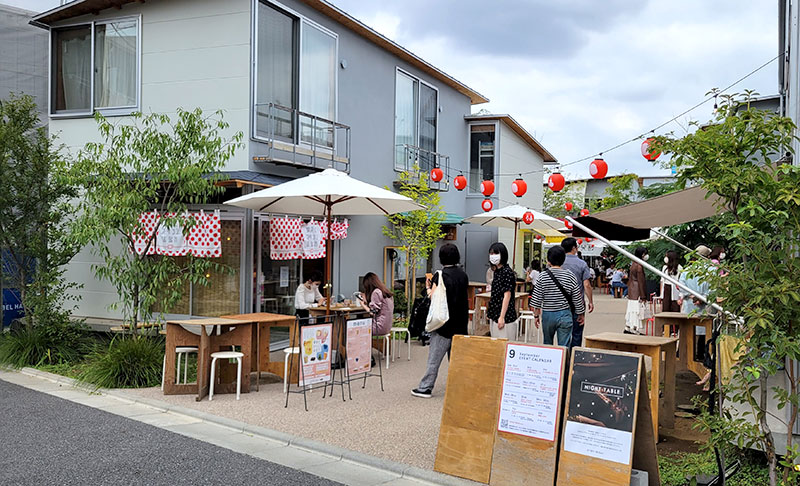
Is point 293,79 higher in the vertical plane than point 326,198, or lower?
higher

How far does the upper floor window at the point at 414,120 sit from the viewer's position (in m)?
16.5

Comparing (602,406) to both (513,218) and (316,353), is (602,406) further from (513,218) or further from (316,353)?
(513,218)

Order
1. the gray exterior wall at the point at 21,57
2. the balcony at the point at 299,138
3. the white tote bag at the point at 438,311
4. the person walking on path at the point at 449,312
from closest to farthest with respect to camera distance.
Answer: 1. the white tote bag at the point at 438,311
2. the person walking on path at the point at 449,312
3. the balcony at the point at 299,138
4. the gray exterior wall at the point at 21,57

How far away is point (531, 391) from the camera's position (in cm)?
499

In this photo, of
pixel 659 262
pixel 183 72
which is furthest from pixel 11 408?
pixel 659 262

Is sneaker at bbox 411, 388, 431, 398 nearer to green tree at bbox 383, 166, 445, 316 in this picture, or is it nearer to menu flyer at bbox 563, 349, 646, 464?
menu flyer at bbox 563, 349, 646, 464

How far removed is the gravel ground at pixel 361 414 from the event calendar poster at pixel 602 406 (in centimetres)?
142

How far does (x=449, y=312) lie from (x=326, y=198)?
3.10 m

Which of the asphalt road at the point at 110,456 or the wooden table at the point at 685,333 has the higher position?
the wooden table at the point at 685,333

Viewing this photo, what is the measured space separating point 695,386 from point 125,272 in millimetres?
8230

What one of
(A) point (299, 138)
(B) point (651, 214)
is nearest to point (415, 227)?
(A) point (299, 138)

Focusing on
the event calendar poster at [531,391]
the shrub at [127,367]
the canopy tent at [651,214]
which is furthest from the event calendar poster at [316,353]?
the canopy tent at [651,214]

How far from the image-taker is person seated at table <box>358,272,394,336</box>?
9773mm

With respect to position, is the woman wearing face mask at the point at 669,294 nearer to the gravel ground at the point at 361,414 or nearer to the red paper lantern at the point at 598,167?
the red paper lantern at the point at 598,167
